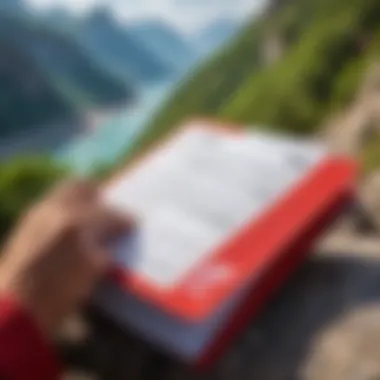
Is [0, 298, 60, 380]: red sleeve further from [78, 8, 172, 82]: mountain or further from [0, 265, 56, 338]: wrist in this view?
[78, 8, 172, 82]: mountain

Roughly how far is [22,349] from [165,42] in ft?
1.66

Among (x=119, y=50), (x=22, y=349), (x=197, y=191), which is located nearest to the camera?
(x=22, y=349)

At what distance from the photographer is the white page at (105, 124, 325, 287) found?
36cm

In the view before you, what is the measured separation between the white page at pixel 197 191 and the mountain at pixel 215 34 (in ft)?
0.95

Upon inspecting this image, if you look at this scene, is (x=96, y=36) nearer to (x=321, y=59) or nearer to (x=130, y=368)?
(x=321, y=59)

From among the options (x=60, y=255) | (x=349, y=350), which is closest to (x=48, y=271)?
(x=60, y=255)

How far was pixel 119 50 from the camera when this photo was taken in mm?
744

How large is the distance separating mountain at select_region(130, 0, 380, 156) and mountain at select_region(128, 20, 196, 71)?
0.04 metres

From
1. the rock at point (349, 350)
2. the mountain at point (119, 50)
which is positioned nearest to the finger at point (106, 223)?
the rock at point (349, 350)

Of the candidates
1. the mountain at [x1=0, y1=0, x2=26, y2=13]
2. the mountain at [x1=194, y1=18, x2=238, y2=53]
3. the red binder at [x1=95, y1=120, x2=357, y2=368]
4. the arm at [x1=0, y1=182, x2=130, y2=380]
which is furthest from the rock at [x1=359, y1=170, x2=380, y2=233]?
the mountain at [x1=0, y1=0, x2=26, y2=13]

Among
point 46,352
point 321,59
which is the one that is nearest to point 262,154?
point 46,352

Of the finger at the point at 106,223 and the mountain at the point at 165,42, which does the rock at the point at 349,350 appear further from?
the mountain at the point at 165,42

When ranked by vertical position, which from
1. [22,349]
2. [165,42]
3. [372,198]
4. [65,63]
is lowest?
[22,349]

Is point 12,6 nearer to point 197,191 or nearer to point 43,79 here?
point 43,79
